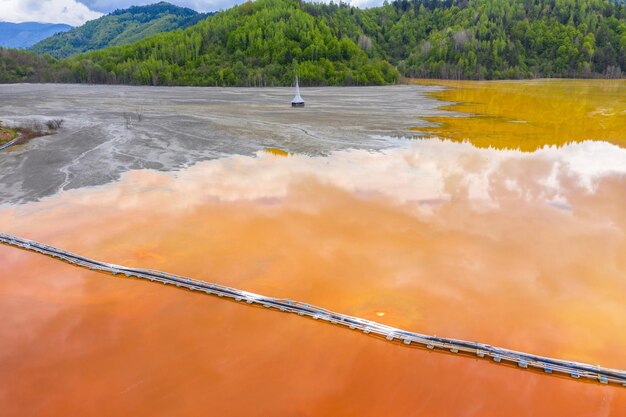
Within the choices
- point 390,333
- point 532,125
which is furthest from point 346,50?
point 390,333

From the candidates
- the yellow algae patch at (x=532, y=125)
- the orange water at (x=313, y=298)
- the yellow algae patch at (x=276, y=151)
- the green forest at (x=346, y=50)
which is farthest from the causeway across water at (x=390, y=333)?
the green forest at (x=346, y=50)

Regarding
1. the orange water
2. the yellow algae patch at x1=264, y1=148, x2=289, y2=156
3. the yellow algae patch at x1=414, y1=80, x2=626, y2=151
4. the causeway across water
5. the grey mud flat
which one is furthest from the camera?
the yellow algae patch at x1=414, y1=80, x2=626, y2=151

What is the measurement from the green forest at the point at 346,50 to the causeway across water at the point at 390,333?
78.2 metres

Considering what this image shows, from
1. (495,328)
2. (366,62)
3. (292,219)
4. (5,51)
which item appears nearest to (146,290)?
(292,219)

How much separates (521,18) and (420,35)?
27543 mm

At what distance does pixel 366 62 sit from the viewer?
9094cm

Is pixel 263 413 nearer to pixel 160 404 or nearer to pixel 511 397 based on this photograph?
pixel 160 404

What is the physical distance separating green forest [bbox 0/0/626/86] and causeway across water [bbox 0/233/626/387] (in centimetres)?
7819

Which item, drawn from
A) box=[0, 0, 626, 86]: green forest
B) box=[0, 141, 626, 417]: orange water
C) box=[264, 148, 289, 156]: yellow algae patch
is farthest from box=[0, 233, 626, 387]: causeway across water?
box=[0, 0, 626, 86]: green forest

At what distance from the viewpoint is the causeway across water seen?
627 centimetres

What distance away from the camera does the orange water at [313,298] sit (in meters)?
5.96

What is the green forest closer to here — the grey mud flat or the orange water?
→ the grey mud flat

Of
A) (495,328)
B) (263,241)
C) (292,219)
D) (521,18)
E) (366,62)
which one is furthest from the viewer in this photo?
(521,18)

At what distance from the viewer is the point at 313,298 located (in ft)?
26.9
